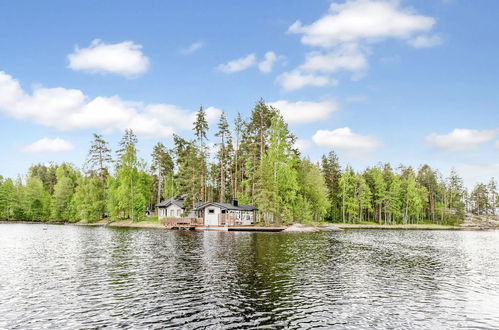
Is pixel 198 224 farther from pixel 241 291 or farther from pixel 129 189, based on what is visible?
pixel 241 291

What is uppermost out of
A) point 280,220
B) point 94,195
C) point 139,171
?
point 139,171

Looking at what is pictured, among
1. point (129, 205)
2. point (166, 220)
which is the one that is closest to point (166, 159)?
point (129, 205)

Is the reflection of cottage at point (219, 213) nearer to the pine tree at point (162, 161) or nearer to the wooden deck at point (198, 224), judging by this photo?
the wooden deck at point (198, 224)

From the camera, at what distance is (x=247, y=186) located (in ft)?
283

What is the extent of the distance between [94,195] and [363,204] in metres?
87.7

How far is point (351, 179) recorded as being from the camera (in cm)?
11631

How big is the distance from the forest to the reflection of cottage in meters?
3.01

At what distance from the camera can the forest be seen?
8075 cm

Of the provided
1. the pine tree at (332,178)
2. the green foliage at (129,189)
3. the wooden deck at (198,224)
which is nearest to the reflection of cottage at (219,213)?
the wooden deck at (198,224)

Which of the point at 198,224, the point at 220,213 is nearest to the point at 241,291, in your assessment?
the point at 220,213

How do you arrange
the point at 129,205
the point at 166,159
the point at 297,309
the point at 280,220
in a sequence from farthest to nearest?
the point at 166,159 → the point at 129,205 → the point at 280,220 → the point at 297,309

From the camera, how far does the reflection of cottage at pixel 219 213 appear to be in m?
78.1

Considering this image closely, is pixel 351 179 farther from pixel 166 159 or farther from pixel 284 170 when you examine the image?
pixel 166 159

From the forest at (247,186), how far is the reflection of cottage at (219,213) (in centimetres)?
301
